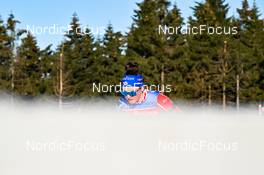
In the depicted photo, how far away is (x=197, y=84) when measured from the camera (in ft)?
144

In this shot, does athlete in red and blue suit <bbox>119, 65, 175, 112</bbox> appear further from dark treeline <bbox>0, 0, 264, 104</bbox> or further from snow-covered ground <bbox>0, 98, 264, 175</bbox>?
dark treeline <bbox>0, 0, 264, 104</bbox>

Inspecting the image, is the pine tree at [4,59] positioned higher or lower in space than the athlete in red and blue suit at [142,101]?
higher

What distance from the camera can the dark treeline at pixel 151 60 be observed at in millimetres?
44875

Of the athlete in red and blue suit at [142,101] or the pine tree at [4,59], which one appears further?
the pine tree at [4,59]

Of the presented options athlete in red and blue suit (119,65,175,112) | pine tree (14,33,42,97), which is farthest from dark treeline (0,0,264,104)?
athlete in red and blue suit (119,65,175,112)

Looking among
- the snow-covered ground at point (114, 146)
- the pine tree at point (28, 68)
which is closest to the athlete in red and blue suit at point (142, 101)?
the snow-covered ground at point (114, 146)

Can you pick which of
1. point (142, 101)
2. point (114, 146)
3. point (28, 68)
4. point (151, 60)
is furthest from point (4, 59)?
point (114, 146)

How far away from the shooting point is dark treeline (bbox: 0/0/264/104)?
1767 inches

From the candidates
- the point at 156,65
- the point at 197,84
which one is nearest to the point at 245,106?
the point at 197,84

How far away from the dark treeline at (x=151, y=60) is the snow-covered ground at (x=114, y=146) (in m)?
37.1

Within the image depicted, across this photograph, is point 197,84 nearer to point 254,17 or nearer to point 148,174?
point 254,17

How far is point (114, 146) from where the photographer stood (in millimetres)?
4742

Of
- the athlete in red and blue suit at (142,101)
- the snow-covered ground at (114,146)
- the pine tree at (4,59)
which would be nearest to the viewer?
the snow-covered ground at (114,146)

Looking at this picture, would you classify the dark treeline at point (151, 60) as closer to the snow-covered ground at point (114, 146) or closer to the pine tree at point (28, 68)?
the pine tree at point (28, 68)
